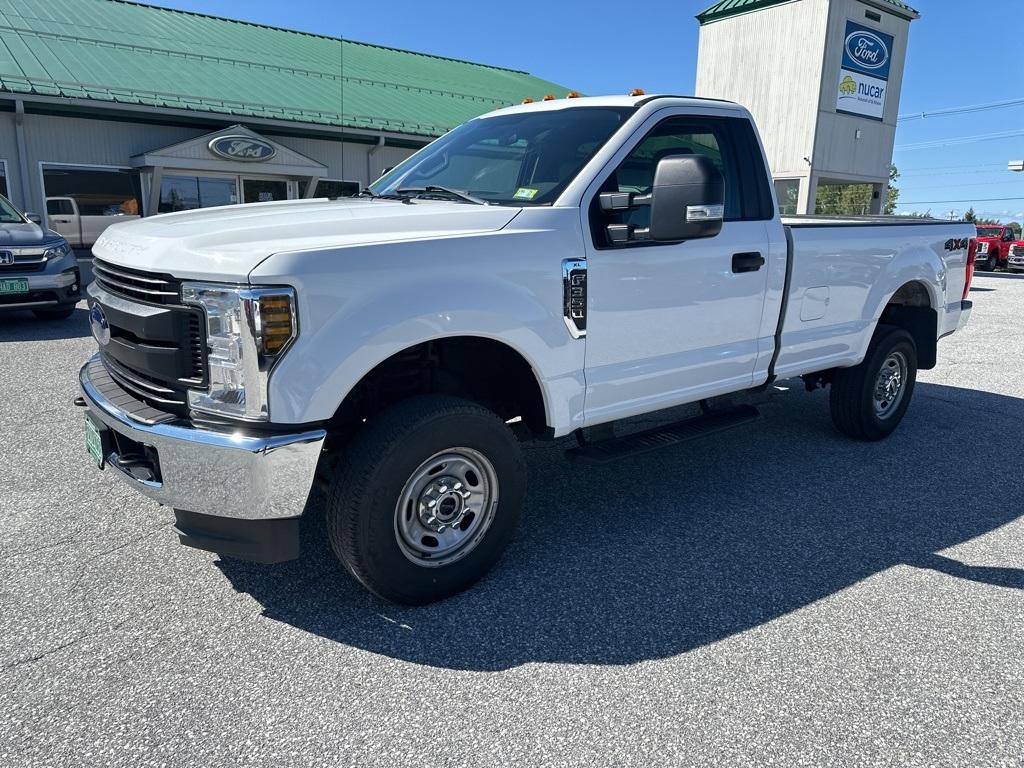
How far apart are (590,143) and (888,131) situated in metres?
26.0

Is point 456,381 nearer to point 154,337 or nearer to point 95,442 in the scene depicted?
point 154,337

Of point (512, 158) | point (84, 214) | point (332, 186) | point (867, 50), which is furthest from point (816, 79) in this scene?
point (512, 158)

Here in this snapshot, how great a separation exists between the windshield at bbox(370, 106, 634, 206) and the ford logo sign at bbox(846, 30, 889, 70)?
2378cm

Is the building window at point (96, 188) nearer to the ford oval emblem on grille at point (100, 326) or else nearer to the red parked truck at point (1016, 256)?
the ford oval emblem on grille at point (100, 326)

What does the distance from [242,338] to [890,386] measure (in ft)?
15.8

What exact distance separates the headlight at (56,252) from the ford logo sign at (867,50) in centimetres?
2297

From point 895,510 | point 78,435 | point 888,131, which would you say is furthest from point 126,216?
point 888,131

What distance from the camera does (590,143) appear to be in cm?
374

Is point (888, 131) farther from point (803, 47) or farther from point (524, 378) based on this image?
point (524, 378)

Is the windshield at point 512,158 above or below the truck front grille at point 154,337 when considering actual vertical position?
above

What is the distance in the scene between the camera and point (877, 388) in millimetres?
5570

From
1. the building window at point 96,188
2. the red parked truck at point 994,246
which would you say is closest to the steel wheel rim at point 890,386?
the building window at point 96,188

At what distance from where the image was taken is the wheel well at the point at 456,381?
323 centimetres

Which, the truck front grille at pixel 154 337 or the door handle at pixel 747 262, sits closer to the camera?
the truck front grille at pixel 154 337
